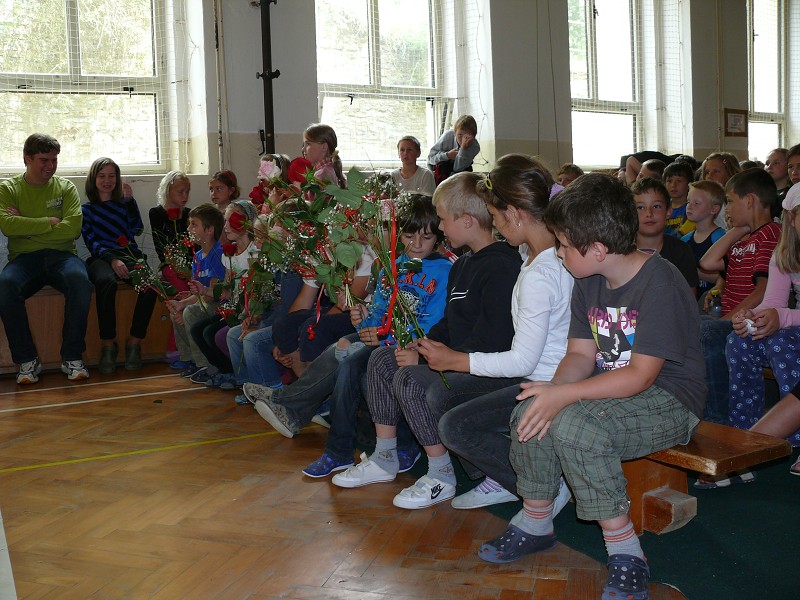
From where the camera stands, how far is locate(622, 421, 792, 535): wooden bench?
2096mm

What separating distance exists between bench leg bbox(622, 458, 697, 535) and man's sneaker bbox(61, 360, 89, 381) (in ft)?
12.9

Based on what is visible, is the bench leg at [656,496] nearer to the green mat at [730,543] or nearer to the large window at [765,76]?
the green mat at [730,543]

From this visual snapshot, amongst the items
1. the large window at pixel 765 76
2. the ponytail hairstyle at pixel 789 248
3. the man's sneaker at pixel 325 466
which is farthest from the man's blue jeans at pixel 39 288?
the large window at pixel 765 76

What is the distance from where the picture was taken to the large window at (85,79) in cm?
633

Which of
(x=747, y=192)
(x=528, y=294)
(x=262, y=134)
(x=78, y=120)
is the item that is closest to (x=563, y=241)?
(x=528, y=294)

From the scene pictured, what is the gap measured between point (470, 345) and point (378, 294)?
52 cm

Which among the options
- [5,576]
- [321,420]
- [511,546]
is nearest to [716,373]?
[511,546]

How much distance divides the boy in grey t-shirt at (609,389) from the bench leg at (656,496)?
0.87 feet

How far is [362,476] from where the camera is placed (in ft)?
9.81

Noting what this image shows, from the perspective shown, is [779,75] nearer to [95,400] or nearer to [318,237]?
[95,400]

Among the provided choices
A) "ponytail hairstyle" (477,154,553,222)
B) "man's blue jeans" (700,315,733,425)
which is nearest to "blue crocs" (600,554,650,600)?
"ponytail hairstyle" (477,154,553,222)

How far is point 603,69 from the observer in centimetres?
893

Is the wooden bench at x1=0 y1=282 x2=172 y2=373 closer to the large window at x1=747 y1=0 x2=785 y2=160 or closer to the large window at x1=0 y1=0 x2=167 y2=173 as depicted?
the large window at x1=0 y1=0 x2=167 y2=173

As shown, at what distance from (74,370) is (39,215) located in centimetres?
112
